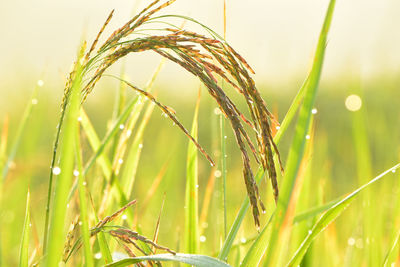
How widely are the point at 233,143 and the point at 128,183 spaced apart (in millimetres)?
3493

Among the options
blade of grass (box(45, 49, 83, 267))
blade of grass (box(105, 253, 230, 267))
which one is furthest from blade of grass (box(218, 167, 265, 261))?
blade of grass (box(45, 49, 83, 267))

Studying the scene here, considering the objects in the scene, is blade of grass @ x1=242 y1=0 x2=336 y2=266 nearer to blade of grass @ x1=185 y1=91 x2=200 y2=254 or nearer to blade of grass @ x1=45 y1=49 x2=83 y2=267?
blade of grass @ x1=45 y1=49 x2=83 y2=267

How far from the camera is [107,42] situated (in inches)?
28.9

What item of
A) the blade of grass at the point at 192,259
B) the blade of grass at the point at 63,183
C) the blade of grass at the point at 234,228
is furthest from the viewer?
the blade of grass at the point at 234,228

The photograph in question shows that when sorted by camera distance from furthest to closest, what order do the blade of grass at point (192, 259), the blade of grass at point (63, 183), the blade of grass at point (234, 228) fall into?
the blade of grass at point (234, 228)
the blade of grass at point (192, 259)
the blade of grass at point (63, 183)

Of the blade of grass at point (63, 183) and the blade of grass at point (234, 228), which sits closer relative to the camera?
the blade of grass at point (63, 183)

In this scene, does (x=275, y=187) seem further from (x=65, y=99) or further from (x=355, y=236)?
(x=355, y=236)

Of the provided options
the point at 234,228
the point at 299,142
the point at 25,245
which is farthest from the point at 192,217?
the point at 299,142

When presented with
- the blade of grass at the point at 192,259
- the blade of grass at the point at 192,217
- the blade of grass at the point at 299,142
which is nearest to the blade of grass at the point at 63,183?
the blade of grass at the point at 192,259

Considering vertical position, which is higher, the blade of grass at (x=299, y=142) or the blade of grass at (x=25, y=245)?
the blade of grass at (x=299, y=142)

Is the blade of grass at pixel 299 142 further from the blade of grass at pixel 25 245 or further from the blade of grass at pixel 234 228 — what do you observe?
the blade of grass at pixel 25 245

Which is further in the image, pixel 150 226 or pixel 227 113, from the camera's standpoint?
pixel 150 226

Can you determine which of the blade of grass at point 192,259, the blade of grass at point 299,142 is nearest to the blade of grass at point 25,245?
the blade of grass at point 192,259

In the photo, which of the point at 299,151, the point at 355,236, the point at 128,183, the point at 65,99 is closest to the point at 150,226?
the point at 355,236
